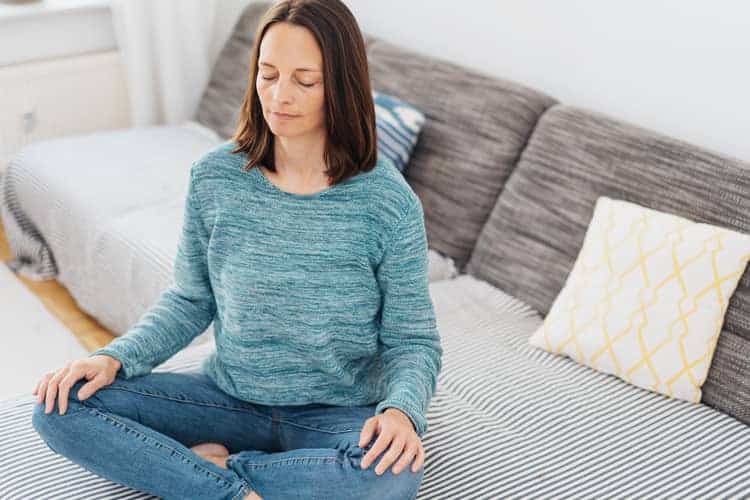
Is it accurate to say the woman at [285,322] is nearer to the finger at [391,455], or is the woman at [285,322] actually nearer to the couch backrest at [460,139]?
the finger at [391,455]

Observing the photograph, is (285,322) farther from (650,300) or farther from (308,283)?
(650,300)

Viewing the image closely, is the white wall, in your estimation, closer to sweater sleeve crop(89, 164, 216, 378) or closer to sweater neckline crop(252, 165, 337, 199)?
sweater neckline crop(252, 165, 337, 199)

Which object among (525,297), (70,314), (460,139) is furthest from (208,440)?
(70,314)

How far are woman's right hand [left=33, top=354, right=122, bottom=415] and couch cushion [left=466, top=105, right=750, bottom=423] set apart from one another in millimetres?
961

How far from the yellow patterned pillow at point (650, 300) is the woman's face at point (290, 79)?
722 mm

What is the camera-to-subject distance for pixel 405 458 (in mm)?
1238

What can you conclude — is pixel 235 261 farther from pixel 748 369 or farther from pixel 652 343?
pixel 748 369

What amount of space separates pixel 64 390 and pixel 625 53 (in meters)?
1.42

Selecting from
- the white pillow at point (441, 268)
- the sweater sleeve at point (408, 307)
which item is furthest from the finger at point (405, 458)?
the white pillow at point (441, 268)

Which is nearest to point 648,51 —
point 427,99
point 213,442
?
point 427,99

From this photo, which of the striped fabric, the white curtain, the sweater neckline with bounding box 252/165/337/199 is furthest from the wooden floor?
the sweater neckline with bounding box 252/165/337/199

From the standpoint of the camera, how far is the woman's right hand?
132 centimetres

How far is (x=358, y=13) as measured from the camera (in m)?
2.85

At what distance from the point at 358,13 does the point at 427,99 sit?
66 cm
